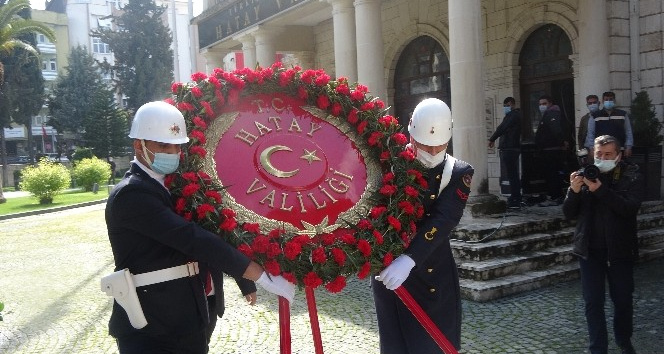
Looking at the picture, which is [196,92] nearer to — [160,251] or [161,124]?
[161,124]

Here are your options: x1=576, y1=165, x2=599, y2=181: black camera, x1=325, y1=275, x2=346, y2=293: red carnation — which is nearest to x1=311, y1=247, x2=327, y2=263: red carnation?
x1=325, y1=275, x2=346, y2=293: red carnation

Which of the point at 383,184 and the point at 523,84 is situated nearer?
the point at 383,184

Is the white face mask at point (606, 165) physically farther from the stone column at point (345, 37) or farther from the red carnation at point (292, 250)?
the stone column at point (345, 37)

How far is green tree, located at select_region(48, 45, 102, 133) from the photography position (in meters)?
49.1

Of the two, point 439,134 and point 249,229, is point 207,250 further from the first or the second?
point 439,134

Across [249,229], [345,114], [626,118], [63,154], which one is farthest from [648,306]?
[63,154]

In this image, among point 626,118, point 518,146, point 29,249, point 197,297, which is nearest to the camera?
point 197,297

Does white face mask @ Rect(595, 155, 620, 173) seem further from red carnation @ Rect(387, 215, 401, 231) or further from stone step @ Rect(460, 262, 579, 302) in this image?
red carnation @ Rect(387, 215, 401, 231)

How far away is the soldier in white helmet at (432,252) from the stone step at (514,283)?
3.25 meters

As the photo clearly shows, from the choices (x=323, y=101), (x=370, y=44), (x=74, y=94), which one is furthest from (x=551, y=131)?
(x=74, y=94)

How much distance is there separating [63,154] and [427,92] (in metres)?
46.4

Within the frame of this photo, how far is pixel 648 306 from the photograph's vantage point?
5.83m

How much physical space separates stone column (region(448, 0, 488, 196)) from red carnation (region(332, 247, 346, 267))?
6.75 metres

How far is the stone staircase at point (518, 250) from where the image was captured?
6.67 m
